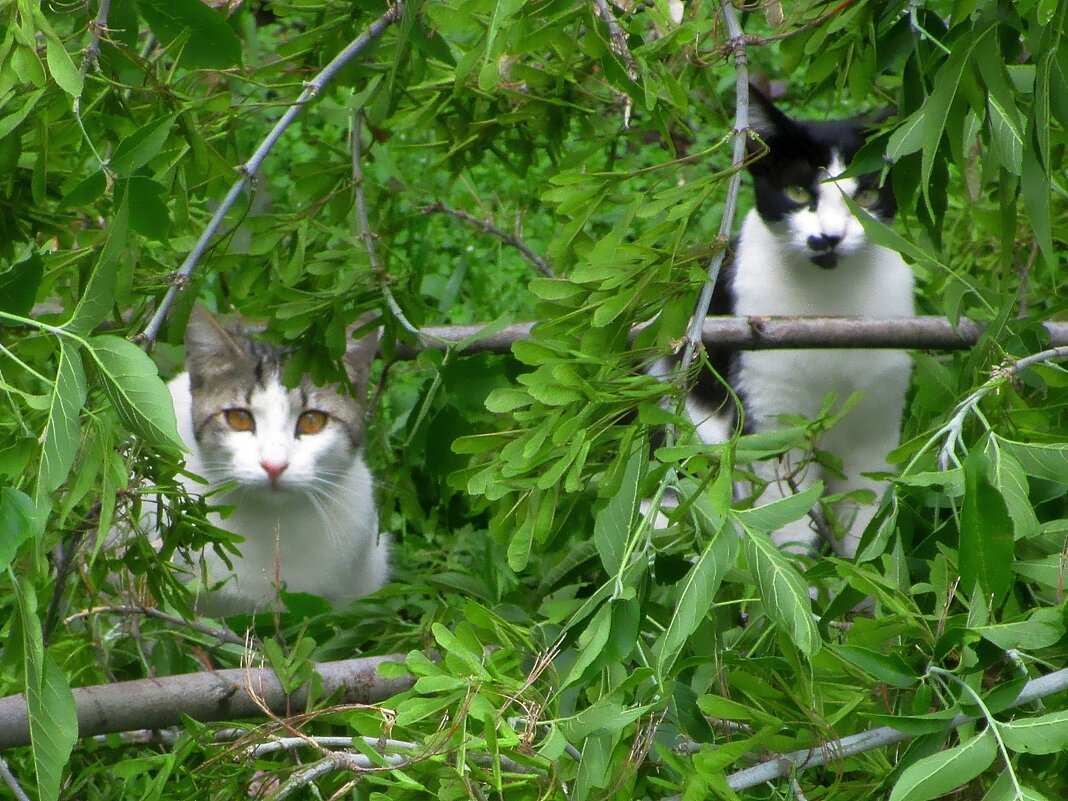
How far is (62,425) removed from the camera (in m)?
1.00

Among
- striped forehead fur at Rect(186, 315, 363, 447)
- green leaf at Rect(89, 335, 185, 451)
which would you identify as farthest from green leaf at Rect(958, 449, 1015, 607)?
striped forehead fur at Rect(186, 315, 363, 447)

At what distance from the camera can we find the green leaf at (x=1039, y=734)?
3.01ft

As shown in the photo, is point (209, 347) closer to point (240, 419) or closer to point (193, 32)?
point (240, 419)

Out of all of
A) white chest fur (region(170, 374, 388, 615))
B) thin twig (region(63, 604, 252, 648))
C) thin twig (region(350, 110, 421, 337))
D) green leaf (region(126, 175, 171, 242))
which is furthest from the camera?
white chest fur (region(170, 374, 388, 615))

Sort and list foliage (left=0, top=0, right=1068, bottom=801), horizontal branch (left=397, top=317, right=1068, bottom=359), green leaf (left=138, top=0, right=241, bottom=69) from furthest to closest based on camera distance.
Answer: horizontal branch (left=397, top=317, right=1068, bottom=359)
green leaf (left=138, top=0, right=241, bottom=69)
foliage (left=0, top=0, right=1068, bottom=801)

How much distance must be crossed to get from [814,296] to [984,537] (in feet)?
6.27

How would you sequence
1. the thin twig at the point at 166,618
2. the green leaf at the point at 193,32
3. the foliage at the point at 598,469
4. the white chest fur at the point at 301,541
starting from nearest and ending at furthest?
the foliage at the point at 598,469, the green leaf at the point at 193,32, the thin twig at the point at 166,618, the white chest fur at the point at 301,541

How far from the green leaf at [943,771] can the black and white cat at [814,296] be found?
1757 mm

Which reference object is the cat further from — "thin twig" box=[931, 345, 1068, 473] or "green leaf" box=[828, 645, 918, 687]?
"green leaf" box=[828, 645, 918, 687]

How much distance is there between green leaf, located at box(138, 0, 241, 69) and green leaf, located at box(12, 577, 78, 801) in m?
0.68

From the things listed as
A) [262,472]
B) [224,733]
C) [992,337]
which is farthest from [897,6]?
[262,472]

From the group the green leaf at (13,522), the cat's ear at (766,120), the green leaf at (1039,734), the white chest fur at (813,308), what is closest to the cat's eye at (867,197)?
the white chest fur at (813,308)

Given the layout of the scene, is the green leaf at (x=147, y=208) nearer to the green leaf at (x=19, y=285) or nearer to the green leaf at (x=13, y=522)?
the green leaf at (x=19, y=285)

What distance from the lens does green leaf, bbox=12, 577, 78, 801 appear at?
3.44 feet
